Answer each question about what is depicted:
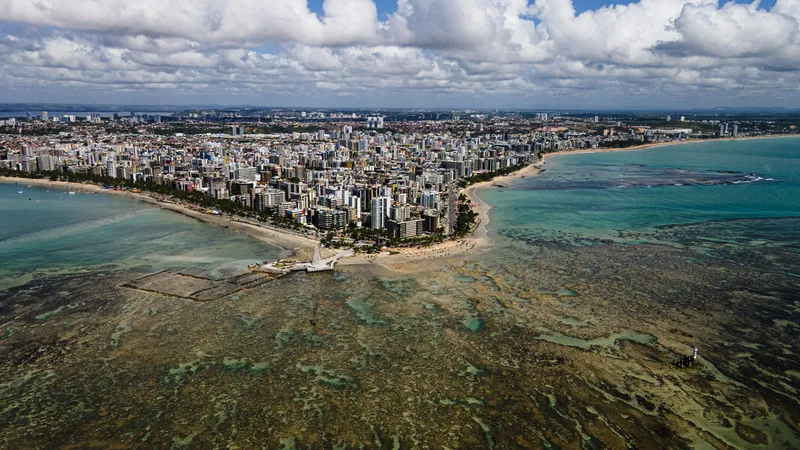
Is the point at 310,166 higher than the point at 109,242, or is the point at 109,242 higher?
the point at 310,166

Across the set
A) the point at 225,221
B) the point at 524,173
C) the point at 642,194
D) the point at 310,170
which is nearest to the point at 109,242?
the point at 225,221

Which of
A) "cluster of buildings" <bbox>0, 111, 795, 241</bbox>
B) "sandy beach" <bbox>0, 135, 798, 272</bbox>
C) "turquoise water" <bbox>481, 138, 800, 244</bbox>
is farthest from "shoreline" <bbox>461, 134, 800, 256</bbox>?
"cluster of buildings" <bbox>0, 111, 795, 241</bbox>

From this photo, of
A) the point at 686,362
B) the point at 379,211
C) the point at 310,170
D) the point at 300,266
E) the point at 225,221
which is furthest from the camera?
the point at 310,170

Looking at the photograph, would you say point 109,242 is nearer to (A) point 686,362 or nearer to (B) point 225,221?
(B) point 225,221

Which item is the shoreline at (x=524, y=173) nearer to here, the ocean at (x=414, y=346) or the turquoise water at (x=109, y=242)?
the ocean at (x=414, y=346)

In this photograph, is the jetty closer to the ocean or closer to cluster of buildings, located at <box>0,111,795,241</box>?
the ocean

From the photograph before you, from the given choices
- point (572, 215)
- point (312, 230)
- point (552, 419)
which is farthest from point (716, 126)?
point (552, 419)

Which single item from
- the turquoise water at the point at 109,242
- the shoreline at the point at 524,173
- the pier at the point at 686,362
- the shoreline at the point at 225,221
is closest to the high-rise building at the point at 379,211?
the shoreline at the point at 225,221

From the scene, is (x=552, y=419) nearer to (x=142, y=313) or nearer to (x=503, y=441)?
(x=503, y=441)
